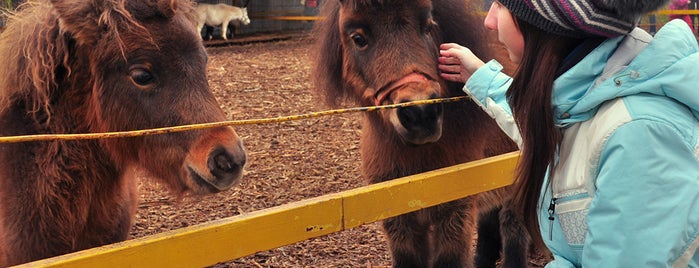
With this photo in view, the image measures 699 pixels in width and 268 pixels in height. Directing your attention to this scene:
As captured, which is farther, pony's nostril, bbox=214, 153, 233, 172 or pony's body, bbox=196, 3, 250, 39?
pony's body, bbox=196, 3, 250, 39

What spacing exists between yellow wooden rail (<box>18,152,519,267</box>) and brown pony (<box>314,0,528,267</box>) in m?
0.25

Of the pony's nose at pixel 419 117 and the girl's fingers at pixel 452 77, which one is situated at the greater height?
the girl's fingers at pixel 452 77

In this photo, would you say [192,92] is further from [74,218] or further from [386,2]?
[386,2]

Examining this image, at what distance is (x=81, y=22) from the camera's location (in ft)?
8.01

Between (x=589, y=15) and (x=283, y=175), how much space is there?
468cm

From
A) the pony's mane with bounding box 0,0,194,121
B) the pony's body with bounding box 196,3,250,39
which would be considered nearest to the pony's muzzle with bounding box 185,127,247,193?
the pony's mane with bounding box 0,0,194,121

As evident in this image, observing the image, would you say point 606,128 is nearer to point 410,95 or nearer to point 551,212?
point 551,212

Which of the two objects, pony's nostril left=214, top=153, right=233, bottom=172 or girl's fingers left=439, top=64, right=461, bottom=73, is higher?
girl's fingers left=439, top=64, right=461, bottom=73

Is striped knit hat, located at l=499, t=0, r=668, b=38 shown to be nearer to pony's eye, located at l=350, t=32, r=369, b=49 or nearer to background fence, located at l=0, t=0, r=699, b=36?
pony's eye, located at l=350, t=32, r=369, b=49

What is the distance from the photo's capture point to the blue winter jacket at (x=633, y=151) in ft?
4.06

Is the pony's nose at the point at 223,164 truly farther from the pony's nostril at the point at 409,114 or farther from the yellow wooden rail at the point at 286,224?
the pony's nostril at the point at 409,114

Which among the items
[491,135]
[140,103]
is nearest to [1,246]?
[140,103]

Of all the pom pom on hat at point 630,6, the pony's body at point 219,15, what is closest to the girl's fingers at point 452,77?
the pom pom on hat at point 630,6

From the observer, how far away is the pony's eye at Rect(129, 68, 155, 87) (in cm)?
242
